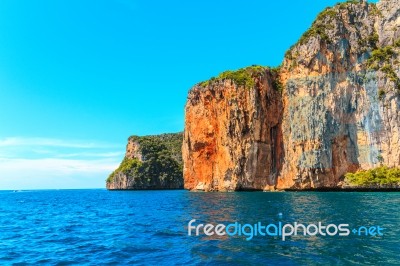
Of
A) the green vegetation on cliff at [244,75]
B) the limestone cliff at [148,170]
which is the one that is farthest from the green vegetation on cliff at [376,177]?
the limestone cliff at [148,170]

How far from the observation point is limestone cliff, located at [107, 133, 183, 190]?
493 feet

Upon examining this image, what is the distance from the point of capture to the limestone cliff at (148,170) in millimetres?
150125

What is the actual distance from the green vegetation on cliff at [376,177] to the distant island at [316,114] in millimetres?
186

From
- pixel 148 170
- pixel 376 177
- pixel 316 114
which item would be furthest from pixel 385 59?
pixel 148 170

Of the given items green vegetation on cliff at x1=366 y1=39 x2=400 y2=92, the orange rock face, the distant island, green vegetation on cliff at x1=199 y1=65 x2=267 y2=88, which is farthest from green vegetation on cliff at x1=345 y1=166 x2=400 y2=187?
green vegetation on cliff at x1=199 y1=65 x2=267 y2=88

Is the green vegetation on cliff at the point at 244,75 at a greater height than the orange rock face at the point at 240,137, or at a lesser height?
greater

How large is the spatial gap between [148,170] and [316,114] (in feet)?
289

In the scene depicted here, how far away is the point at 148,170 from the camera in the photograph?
150 m

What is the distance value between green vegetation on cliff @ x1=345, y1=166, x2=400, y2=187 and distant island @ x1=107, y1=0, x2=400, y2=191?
186 millimetres

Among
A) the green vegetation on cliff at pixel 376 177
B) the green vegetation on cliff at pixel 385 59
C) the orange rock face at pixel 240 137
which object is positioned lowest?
the green vegetation on cliff at pixel 376 177

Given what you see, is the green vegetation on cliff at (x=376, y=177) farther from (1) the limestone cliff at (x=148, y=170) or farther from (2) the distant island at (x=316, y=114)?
(1) the limestone cliff at (x=148, y=170)

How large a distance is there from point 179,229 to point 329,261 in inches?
489

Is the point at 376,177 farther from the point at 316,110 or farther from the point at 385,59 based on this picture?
the point at 385,59

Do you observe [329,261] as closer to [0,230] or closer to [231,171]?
[0,230]
